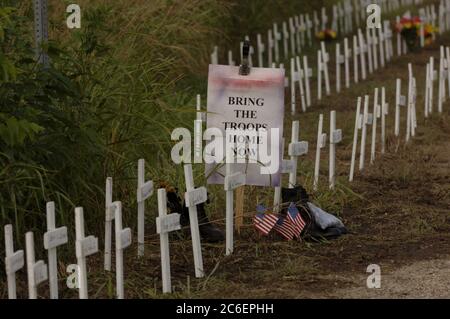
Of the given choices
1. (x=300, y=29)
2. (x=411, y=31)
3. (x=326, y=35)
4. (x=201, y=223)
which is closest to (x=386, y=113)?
(x=201, y=223)

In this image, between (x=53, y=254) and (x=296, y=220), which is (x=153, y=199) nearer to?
(x=296, y=220)

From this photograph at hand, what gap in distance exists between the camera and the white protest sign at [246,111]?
9.48m

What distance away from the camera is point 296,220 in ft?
30.7

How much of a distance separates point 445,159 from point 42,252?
582cm

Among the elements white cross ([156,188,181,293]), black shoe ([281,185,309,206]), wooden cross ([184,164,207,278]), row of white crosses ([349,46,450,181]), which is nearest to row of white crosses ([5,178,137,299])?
white cross ([156,188,181,293])

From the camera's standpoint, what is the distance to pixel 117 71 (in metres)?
9.75

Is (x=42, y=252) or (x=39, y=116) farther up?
(x=39, y=116)

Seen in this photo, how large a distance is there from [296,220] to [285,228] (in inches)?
3.7

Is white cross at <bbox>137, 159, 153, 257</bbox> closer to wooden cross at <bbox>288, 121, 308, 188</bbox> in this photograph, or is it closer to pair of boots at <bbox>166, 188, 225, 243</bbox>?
pair of boots at <bbox>166, 188, 225, 243</bbox>

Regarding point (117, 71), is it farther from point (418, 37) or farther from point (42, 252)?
point (418, 37)

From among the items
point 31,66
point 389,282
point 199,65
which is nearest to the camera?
point 389,282

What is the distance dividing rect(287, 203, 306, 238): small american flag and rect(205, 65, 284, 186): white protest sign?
0.44 m
